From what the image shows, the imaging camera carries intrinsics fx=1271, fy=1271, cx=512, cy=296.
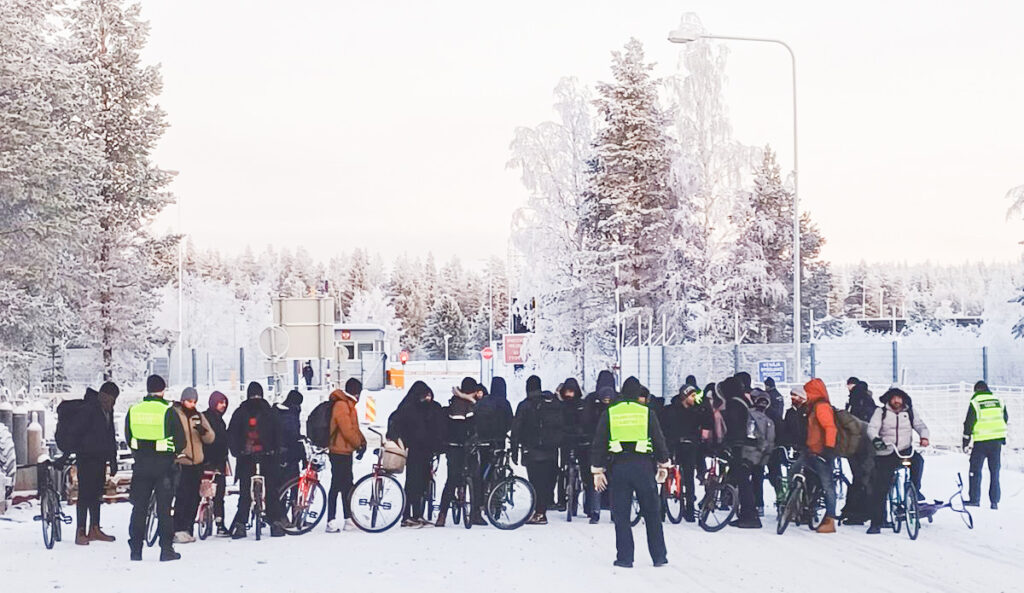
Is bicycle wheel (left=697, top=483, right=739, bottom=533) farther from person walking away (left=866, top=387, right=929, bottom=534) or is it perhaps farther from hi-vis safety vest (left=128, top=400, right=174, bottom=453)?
hi-vis safety vest (left=128, top=400, right=174, bottom=453)

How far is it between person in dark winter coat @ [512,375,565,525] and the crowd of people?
17 mm

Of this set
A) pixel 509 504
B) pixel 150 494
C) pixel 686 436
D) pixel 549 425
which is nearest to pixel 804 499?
pixel 686 436

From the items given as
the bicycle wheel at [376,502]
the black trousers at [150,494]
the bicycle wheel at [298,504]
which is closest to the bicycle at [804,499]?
the bicycle wheel at [376,502]

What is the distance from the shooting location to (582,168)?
147 ft

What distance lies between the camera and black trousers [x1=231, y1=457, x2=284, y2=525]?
47.3 ft

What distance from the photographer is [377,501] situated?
595 inches

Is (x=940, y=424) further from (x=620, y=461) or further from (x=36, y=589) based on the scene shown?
(x=36, y=589)

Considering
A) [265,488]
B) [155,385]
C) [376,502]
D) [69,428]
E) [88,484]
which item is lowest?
[376,502]

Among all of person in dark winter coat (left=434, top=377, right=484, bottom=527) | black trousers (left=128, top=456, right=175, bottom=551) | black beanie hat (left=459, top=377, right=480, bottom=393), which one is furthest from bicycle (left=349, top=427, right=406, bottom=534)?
black trousers (left=128, top=456, right=175, bottom=551)

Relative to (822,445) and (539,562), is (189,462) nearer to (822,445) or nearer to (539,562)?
(539,562)

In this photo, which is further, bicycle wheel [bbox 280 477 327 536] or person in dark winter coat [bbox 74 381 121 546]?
bicycle wheel [bbox 280 477 327 536]

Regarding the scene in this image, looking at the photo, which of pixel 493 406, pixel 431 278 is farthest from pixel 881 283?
pixel 493 406

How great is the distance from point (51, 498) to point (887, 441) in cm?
942

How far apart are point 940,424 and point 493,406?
16.1 m
